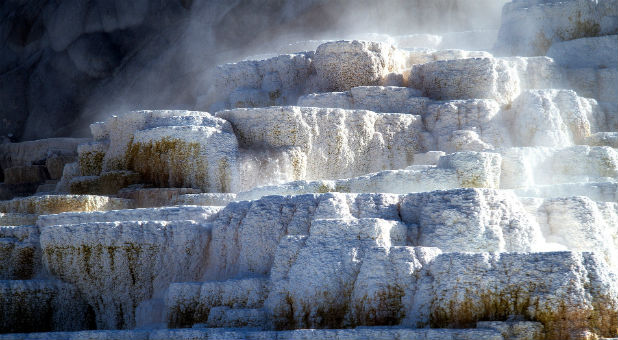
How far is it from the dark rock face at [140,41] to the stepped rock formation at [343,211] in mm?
7833

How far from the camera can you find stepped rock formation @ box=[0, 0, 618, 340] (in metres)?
9.27

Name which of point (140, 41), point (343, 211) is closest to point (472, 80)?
point (343, 211)

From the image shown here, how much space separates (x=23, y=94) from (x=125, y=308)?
786 inches

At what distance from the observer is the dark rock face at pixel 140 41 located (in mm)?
29516

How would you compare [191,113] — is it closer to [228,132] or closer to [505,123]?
[228,132]

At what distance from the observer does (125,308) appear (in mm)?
12562

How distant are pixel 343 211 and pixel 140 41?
21195mm

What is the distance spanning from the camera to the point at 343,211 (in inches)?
438

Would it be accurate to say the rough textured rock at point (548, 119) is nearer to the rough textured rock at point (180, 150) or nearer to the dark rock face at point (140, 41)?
the rough textured rock at point (180, 150)

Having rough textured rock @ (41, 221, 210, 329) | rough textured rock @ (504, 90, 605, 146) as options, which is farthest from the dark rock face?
rough textured rock @ (41, 221, 210, 329)

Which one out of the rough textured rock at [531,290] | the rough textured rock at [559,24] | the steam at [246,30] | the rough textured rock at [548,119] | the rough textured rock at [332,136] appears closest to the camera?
the rough textured rock at [531,290]

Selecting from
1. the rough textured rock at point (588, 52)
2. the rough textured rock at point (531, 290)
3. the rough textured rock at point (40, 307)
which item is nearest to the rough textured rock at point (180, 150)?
the rough textured rock at point (40, 307)

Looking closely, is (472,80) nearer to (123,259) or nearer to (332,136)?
(332,136)

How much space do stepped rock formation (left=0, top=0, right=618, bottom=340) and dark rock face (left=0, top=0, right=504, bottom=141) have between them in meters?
7.83
